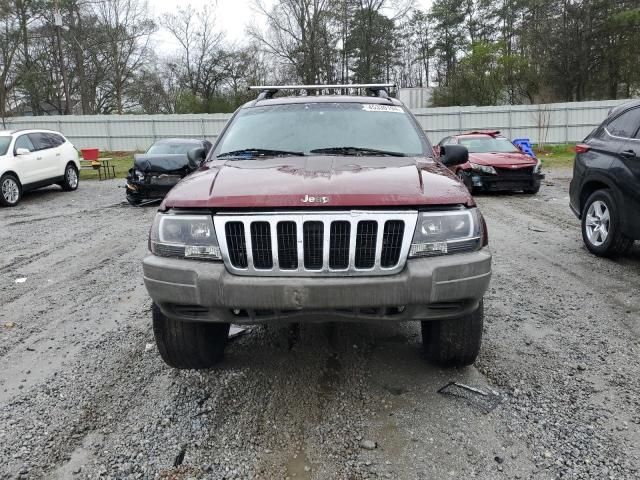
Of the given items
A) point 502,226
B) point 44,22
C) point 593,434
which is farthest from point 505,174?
point 44,22

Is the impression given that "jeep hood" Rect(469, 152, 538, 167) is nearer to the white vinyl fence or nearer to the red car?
the red car

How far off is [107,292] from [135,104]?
4046 cm

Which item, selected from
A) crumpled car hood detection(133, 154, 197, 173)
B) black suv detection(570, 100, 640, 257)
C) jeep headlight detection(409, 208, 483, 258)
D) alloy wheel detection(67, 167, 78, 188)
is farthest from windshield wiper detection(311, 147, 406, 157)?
alloy wheel detection(67, 167, 78, 188)

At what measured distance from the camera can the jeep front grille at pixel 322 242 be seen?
2.49 meters

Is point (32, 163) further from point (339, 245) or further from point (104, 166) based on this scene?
point (339, 245)

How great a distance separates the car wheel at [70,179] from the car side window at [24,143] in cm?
132

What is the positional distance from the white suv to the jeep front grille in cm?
1115

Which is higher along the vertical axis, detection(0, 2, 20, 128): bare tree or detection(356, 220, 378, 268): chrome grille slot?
detection(0, 2, 20, 128): bare tree

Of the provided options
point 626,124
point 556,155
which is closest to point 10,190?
point 626,124

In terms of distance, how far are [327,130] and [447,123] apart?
22078mm

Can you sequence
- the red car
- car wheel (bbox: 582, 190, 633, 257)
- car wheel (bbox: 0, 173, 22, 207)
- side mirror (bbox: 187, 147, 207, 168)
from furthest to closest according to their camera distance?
the red car → car wheel (bbox: 0, 173, 22, 207) → car wheel (bbox: 582, 190, 633, 257) → side mirror (bbox: 187, 147, 207, 168)

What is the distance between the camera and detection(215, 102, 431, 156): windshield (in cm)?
364

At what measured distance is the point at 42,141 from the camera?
13195mm

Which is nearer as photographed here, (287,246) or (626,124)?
(287,246)
